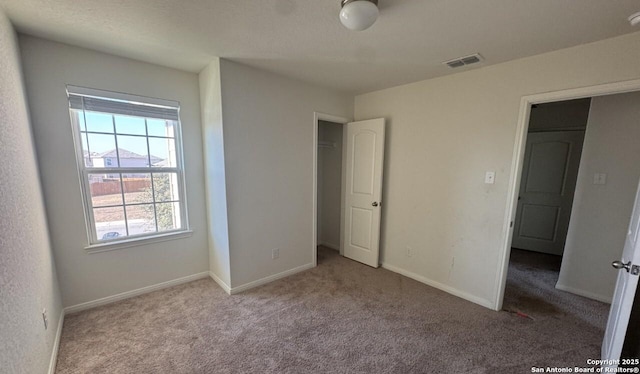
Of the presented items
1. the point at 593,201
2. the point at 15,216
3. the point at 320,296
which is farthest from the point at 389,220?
the point at 15,216

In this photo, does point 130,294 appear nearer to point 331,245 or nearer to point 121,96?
point 121,96

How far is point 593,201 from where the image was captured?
8.44 ft

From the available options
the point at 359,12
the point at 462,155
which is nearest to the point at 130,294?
the point at 359,12

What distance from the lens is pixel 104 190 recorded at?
2.32 metres

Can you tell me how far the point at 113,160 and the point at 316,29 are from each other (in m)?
2.23

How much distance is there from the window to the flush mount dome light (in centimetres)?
208

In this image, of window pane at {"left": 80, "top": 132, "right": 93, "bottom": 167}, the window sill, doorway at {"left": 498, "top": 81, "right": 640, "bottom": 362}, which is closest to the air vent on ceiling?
doorway at {"left": 498, "top": 81, "right": 640, "bottom": 362}

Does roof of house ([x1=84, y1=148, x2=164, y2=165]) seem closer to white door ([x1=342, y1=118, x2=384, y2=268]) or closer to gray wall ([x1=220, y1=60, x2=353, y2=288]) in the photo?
gray wall ([x1=220, y1=60, x2=353, y2=288])

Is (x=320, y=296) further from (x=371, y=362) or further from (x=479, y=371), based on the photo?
(x=479, y=371)

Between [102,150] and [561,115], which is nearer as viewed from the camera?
[102,150]

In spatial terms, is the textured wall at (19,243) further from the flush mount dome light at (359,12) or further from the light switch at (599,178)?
the light switch at (599,178)

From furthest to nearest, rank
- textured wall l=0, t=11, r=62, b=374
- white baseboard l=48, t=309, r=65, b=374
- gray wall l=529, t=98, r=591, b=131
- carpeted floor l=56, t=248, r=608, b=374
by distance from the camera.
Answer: gray wall l=529, t=98, r=591, b=131 < carpeted floor l=56, t=248, r=608, b=374 < white baseboard l=48, t=309, r=65, b=374 < textured wall l=0, t=11, r=62, b=374

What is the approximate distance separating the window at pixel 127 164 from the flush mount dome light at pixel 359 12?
2.08 meters

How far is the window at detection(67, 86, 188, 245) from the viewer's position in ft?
7.22
